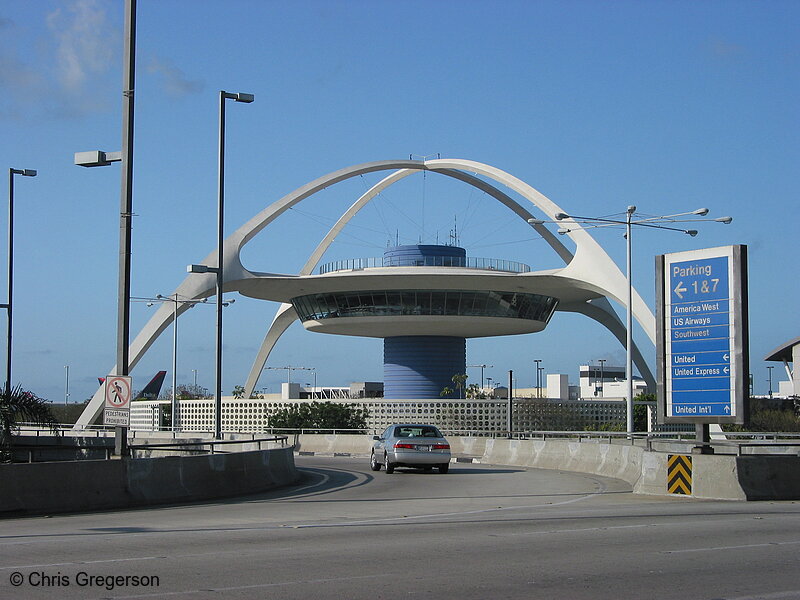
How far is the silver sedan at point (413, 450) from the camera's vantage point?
3178 centimetres

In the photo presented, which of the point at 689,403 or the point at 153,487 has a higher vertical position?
the point at 689,403

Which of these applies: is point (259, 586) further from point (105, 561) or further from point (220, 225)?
point (220, 225)

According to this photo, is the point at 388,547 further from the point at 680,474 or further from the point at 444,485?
the point at 444,485

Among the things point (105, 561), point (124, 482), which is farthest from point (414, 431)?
point (105, 561)

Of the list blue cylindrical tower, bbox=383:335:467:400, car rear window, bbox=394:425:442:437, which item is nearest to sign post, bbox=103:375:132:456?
car rear window, bbox=394:425:442:437

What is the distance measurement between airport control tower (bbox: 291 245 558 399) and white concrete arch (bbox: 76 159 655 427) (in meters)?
4.68

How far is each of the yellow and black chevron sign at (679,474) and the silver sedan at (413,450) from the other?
10.5 metres

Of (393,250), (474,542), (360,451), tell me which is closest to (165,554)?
(474,542)

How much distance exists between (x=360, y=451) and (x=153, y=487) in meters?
29.3

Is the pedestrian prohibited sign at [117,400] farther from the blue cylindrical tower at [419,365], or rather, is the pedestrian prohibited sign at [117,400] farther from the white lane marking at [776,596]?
the blue cylindrical tower at [419,365]

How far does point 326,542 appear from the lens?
13719mm

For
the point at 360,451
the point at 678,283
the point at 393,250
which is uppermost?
the point at 393,250

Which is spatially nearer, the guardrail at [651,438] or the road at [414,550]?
the road at [414,550]

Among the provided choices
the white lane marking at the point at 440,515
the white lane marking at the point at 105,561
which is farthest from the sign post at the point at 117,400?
the white lane marking at the point at 105,561
